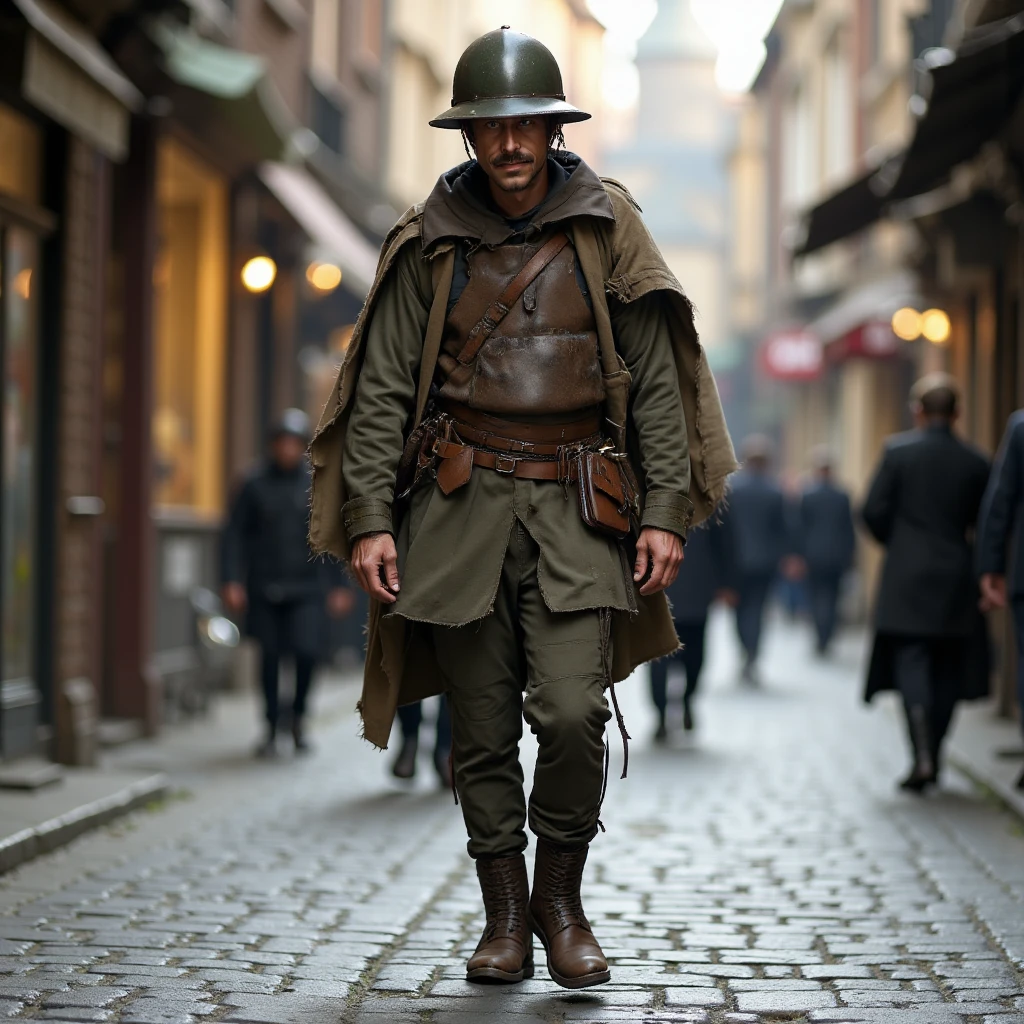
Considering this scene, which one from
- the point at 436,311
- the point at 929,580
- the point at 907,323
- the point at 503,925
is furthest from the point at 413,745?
the point at 907,323

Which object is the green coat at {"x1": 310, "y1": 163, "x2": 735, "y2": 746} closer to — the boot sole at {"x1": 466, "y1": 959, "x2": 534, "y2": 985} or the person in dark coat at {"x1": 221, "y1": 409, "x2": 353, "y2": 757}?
the boot sole at {"x1": 466, "y1": 959, "x2": 534, "y2": 985}

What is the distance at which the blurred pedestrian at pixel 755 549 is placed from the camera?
1664 centimetres

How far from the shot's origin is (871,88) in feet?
81.8

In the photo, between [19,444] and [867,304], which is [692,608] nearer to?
[19,444]

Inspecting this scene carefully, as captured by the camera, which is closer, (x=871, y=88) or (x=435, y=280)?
(x=435, y=280)

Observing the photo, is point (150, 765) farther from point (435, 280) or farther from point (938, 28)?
point (938, 28)

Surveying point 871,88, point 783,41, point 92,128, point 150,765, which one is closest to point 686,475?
point 92,128

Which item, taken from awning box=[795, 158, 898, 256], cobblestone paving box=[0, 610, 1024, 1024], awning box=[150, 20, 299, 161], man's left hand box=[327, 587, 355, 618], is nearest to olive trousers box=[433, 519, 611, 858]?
cobblestone paving box=[0, 610, 1024, 1024]

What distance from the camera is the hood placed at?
16.4 feet

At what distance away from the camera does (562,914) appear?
4.96m

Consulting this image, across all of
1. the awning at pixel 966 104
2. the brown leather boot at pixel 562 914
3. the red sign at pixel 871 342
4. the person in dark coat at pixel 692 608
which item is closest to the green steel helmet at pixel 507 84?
the brown leather boot at pixel 562 914

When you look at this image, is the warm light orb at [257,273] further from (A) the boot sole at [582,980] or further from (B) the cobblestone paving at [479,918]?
(A) the boot sole at [582,980]

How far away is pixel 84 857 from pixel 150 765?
325 cm

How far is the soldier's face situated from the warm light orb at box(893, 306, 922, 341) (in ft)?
47.4
